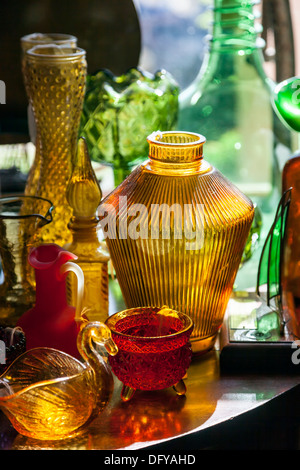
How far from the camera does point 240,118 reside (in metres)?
1.14

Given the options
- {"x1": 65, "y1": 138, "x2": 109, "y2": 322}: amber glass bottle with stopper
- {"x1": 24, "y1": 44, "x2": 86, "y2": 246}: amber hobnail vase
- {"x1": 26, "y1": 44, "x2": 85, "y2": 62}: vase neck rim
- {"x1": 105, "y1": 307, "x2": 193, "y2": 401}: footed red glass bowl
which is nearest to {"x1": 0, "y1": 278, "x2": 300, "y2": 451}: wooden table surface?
{"x1": 105, "y1": 307, "x2": 193, "y2": 401}: footed red glass bowl

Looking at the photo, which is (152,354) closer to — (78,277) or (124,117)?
(78,277)

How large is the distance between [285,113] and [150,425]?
0.36 meters

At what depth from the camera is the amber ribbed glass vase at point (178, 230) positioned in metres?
0.77

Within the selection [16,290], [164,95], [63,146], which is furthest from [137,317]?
[164,95]

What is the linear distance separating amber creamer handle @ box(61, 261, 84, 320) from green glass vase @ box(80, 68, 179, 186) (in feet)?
1.05

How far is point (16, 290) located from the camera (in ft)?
2.93

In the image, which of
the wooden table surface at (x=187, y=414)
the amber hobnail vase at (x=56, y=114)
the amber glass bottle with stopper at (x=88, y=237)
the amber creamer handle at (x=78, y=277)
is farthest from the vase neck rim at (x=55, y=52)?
the wooden table surface at (x=187, y=414)

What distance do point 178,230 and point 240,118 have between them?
42 cm
